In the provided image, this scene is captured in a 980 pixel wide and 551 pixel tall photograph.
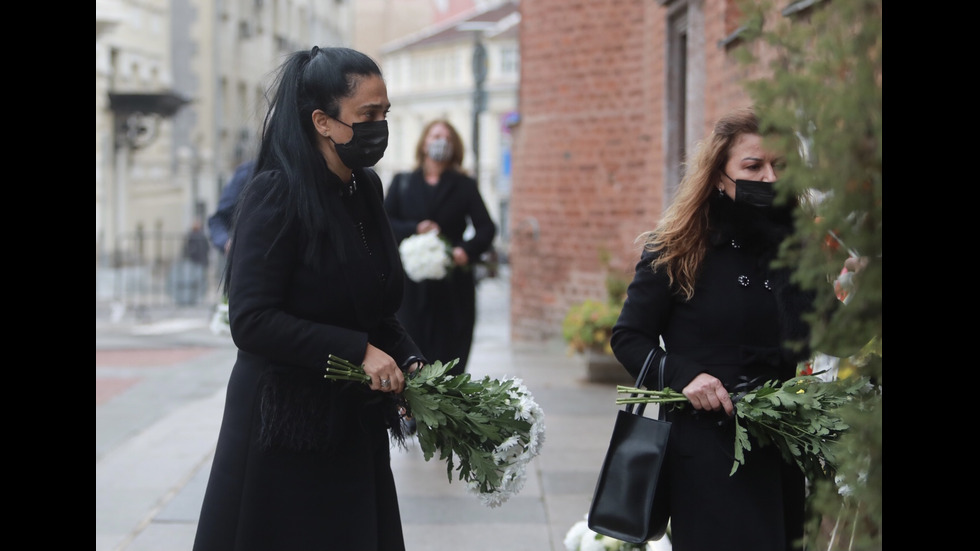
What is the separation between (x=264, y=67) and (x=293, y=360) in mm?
46331

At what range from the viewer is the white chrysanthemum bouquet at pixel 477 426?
11.3 feet

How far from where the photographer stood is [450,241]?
8.21 metres

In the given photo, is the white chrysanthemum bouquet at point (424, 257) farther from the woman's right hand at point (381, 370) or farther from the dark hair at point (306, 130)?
Answer: the woman's right hand at point (381, 370)

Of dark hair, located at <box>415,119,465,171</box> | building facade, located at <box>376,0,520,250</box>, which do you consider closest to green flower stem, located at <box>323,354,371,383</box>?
dark hair, located at <box>415,119,465,171</box>

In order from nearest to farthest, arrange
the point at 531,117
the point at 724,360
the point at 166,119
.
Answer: the point at 724,360
the point at 531,117
the point at 166,119

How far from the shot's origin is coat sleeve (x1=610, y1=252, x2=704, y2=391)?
357cm

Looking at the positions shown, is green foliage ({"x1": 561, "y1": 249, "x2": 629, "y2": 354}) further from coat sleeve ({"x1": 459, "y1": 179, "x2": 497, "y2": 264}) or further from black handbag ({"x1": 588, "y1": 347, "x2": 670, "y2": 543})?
black handbag ({"x1": 588, "y1": 347, "x2": 670, "y2": 543})

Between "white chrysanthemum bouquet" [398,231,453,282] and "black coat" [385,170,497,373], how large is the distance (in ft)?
0.31

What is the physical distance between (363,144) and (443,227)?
4787mm

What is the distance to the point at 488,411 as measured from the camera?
11.5 ft

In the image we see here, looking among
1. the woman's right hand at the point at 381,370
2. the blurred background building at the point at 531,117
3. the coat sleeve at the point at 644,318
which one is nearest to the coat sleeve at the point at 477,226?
the blurred background building at the point at 531,117

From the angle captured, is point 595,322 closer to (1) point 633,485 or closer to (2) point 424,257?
(2) point 424,257

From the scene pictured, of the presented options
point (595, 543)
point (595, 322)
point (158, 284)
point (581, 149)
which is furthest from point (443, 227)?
point (158, 284)
